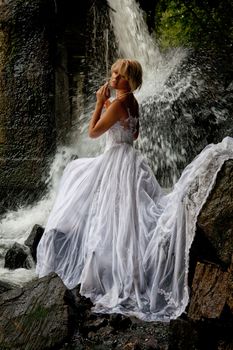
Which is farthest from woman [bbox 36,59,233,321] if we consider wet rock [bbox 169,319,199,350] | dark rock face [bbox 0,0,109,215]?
dark rock face [bbox 0,0,109,215]

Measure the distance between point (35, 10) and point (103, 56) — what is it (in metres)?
1.69

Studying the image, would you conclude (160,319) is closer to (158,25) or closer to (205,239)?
(205,239)

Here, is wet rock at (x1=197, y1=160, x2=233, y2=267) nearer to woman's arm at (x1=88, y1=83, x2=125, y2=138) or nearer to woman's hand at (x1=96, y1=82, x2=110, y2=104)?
woman's arm at (x1=88, y1=83, x2=125, y2=138)

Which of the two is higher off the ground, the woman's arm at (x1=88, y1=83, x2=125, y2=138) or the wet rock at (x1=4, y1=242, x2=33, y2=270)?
the woman's arm at (x1=88, y1=83, x2=125, y2=138)

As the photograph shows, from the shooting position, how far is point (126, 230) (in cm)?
412

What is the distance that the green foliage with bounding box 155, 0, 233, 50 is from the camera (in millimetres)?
10625

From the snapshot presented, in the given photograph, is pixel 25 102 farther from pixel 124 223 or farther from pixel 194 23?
pixel 124 223

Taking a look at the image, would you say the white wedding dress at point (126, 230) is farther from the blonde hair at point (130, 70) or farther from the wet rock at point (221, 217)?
the blonde hair at point (130, 70)

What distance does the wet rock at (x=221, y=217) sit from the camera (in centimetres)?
326

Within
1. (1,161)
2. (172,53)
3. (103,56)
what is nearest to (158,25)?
(172,53)

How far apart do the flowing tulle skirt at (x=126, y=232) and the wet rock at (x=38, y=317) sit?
0.39 metres

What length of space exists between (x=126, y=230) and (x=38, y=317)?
1077 mm

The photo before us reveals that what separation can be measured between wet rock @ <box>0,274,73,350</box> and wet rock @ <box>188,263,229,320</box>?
913mm

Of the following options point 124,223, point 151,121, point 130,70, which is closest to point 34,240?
point 124,223
